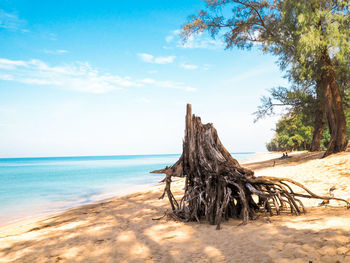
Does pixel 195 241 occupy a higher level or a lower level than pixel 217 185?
lower

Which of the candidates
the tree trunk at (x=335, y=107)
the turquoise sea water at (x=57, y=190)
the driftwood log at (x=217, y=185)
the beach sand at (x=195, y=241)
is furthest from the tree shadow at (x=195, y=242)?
the tree trunk at (x=335, y=107)

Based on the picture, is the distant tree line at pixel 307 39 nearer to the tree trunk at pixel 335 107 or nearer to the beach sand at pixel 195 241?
the tree trunk at pixel 335 107

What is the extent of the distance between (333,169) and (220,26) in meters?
11.3

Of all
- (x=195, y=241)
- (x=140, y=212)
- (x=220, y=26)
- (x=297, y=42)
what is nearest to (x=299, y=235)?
(x=195, y=241)

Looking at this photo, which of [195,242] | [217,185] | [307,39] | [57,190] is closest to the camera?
[195,242]

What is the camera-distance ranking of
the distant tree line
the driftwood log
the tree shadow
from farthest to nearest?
the distant tree line → the driftwood log → the tree shadow

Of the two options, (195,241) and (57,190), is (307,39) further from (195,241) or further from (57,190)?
(57,190)

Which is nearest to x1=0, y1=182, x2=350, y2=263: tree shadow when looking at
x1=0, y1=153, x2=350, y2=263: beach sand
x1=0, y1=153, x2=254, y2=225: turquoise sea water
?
x1=0, y1=153, x2=350, y2=263: beach sand

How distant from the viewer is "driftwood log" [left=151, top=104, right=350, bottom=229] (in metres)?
5.16

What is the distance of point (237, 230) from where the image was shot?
4.42m

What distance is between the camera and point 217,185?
537cm

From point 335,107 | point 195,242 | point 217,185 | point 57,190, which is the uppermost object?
point 335,107

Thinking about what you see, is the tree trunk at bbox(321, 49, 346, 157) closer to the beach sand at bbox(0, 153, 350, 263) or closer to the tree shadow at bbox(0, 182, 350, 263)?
the beach sand at bbox(0, 153, 350, 263)

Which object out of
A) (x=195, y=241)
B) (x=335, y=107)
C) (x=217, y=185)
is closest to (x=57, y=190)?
(x=217, y=185)
